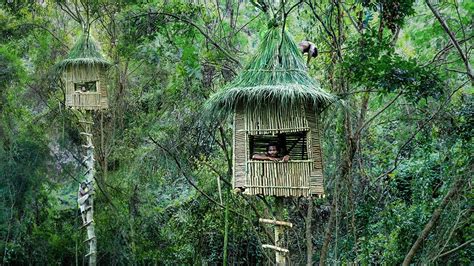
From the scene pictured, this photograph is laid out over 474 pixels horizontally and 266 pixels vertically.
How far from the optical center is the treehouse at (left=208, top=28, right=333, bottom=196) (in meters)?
3.53

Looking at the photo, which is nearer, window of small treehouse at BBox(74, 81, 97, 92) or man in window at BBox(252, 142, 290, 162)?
man in window at BBox(252, 142, 290, 162)

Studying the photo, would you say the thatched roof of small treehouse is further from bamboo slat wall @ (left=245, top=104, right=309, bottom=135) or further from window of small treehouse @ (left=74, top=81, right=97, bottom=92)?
window of small treehouse @ (left=74, top=81, right=97, bottom=92)

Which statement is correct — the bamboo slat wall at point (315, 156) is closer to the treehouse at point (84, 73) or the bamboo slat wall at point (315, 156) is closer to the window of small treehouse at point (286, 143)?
the window of small treehouse at point (286, 143)

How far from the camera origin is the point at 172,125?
5.48 meters

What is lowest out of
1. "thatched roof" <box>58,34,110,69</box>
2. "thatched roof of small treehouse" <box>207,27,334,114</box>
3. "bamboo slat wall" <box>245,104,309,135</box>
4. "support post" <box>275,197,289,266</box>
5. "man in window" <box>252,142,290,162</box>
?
"support post" <box>275,197,289,266</box>

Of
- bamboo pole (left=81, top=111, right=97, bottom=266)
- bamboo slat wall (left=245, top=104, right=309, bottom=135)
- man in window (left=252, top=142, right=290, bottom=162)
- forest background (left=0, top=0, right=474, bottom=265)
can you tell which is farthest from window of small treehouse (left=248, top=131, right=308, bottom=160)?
bamboo pole (left=81, top=111, right=97, bottom=266)

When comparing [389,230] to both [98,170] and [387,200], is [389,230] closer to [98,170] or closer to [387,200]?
[387,200]

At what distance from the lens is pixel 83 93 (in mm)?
6094

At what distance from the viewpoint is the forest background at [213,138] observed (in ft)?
13.7

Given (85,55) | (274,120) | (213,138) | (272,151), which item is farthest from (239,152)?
(85,55)

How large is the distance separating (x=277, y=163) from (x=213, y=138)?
1473 millimetres

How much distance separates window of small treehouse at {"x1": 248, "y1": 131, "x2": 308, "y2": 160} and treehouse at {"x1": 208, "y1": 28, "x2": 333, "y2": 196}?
147 mm

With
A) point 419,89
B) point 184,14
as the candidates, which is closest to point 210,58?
point 184,14

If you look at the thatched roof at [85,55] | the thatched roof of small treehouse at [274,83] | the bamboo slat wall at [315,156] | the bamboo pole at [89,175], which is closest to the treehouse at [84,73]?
the thatched roof at [85,55]
